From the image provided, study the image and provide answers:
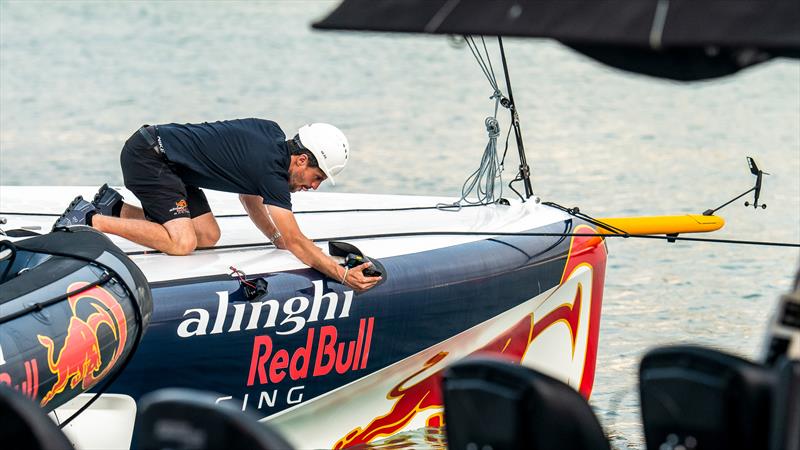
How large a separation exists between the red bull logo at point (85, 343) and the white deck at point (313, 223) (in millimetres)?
446

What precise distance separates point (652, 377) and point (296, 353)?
2886mm

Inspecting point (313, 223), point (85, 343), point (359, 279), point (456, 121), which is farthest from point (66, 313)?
point (456, 121)

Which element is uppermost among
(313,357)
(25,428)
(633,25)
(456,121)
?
(633,25)

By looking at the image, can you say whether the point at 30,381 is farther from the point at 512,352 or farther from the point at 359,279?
the point at 512,352

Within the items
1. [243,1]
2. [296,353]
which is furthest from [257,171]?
[243,1]

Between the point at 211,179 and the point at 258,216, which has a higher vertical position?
the point at 211,179

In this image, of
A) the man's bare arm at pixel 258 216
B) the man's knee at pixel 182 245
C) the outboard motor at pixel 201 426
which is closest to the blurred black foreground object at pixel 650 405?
the outboard motor at pixel 201 426

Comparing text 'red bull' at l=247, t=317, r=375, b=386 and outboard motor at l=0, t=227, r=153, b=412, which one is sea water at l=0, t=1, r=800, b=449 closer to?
text 'red bull' at l=247, t=317, r=375, b=386

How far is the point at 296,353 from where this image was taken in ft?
19.9

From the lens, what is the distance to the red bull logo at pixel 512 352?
664 cm

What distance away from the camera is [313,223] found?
6984mm

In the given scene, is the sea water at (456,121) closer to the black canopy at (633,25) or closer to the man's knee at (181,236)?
the man's knee at (181,236)

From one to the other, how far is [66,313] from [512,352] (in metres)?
2.58

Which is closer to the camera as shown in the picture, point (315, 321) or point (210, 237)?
point (315, 321)
